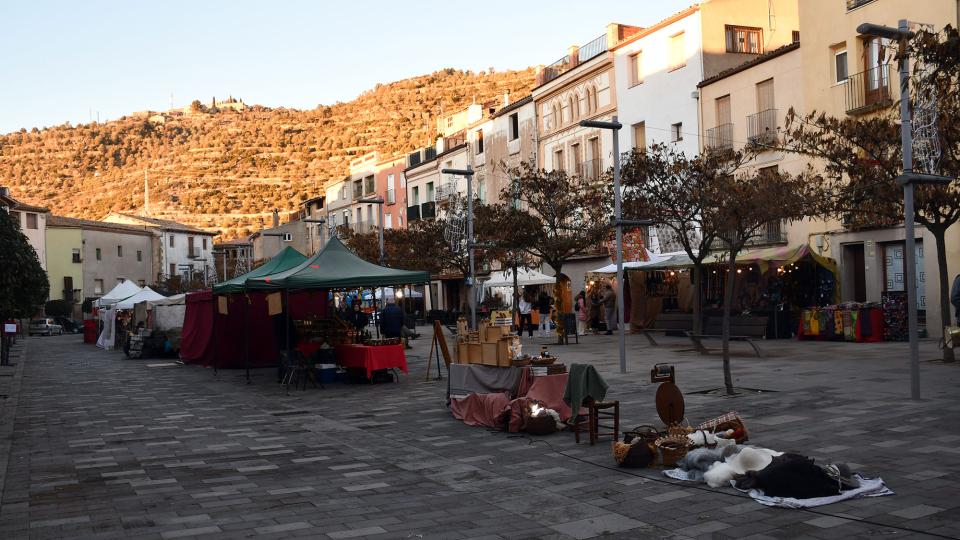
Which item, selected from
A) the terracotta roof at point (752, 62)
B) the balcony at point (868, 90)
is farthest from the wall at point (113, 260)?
the balcony at point (868, 90)

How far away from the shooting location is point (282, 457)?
9852 mm

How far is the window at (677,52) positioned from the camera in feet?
108

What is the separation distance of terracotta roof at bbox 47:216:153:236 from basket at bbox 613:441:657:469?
74.4 metres

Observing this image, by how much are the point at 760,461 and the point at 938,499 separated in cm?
137

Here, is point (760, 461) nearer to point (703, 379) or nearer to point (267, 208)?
point (703, 379)

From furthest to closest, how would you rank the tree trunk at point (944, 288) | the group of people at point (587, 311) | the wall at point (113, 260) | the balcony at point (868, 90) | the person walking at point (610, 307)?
the wall at point (113, 260) < the group of people at point (587, 311) < the person walking at point (610, 307) < the balcony at point (868, 90) < the tree trunk at point (944, 288)

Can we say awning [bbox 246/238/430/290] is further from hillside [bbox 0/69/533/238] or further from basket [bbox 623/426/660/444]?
hillside [bbox 0/69/533/238]

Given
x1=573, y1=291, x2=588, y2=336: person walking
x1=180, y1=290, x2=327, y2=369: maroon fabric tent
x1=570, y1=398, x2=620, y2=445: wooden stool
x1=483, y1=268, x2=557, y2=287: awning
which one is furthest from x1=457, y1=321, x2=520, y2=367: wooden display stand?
x1=483, y1=268, x2=557, y2=287: awning

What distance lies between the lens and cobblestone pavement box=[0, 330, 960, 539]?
21.8 feet

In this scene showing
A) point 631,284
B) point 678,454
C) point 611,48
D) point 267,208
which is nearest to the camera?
point 678,454

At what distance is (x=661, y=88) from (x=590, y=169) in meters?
5.70

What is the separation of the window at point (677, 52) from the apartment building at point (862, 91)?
6.81m

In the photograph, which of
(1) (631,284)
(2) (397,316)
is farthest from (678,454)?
(1) (631,284)

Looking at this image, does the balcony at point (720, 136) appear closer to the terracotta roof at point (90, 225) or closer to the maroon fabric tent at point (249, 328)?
the maroon fabric tent at point (249, 328)
